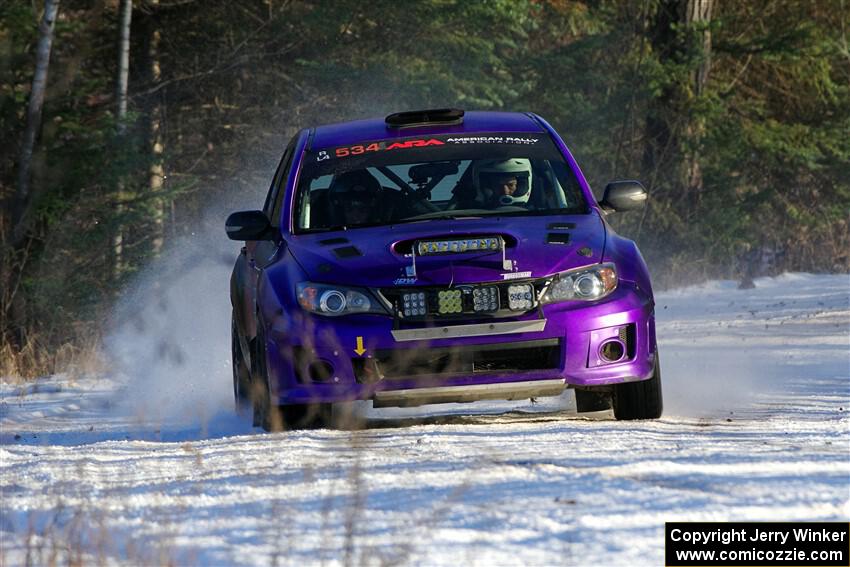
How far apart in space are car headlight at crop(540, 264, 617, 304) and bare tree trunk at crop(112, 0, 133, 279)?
536 inches

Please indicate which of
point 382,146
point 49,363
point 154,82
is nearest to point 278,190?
point 382,146

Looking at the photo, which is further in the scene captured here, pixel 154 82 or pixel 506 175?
pixel 154 82

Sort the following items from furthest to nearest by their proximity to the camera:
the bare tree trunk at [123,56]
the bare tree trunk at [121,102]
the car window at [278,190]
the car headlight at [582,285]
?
the bare tree trunk at [123,56], the bare tree trunk at [121,102], the car window at [278,190], the car headlight at [582,285]

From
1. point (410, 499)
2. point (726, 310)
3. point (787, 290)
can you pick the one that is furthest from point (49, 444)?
point (787, 290)

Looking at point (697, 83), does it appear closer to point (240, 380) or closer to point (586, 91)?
point (586, 91)

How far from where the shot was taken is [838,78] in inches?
1198

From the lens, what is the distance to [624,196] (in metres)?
9.26

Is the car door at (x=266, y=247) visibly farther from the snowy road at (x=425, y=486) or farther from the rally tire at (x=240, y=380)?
the snowy road at (x=425, y=486)

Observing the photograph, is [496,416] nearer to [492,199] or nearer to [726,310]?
[492,199]

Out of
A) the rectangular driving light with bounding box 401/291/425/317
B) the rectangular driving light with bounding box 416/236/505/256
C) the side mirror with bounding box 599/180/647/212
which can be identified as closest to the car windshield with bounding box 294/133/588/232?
the side mirror with bounding box 599/180/647/212


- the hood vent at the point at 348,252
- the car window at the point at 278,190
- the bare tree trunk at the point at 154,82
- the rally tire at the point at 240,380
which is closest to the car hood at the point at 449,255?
the hood vent at the point at 348,252

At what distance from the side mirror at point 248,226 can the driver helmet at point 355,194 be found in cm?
40

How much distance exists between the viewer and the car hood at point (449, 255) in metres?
7.98

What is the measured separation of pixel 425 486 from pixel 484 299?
222cm
